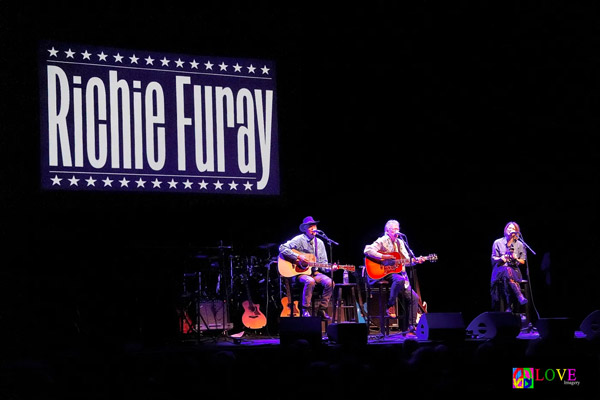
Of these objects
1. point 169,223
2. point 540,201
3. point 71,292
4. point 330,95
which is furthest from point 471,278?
point 71,292

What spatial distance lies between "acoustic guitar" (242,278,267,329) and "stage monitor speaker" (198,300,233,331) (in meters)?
0.30

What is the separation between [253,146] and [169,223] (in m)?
1.42

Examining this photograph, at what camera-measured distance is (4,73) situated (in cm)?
778

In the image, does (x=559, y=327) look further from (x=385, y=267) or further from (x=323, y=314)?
(x=323, y=314)

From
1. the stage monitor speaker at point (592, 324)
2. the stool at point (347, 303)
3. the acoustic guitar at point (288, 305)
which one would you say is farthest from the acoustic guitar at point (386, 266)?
the stage monitor speaker at point (592, 324)

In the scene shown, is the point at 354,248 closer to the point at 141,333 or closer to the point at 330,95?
the point at 330,95

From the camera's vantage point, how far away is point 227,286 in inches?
357

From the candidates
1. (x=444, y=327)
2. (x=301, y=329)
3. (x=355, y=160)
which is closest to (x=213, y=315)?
(x=355, y=160)

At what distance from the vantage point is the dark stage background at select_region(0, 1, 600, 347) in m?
8.05

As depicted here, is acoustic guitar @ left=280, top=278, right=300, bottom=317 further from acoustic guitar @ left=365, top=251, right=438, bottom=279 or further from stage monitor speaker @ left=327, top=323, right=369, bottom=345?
stage monitor speaker @ left=327, top=323, right=369, bottom=345

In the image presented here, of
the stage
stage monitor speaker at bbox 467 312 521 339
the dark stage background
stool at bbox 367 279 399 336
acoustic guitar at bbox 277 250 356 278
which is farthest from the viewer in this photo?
acoustic guitar at bbox 277 250 356 278

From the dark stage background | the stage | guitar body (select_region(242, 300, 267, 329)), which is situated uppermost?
the dark stage background

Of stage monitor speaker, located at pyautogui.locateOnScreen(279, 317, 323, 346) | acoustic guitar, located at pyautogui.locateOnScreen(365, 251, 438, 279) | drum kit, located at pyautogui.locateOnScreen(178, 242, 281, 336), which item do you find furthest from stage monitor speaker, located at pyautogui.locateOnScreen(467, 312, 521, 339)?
drum kit, located at pyautogui.locateOnScreen(178, 242, 281, 336)

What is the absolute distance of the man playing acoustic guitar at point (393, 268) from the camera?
8.86 m
